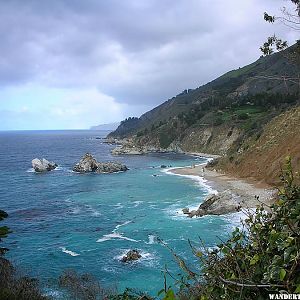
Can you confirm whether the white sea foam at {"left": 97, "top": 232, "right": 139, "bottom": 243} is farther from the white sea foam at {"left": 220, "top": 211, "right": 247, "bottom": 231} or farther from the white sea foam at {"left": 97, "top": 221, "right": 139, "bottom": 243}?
the white sea foam at {"left": 220, "top": 211, "right": 247, "bottom": 231}

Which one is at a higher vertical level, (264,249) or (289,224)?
(289,224)

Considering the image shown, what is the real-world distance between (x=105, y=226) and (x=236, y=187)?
24269 millimetres

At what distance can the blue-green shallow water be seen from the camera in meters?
26.8

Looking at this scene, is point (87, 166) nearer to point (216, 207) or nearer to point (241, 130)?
point (216, 207)

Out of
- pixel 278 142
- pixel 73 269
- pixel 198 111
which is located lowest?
pixel 73 269

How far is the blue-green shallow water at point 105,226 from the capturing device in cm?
2683

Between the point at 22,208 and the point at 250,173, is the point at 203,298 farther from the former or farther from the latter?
the point at 250,173

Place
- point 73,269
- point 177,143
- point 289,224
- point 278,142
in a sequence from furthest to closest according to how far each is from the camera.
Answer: point 177,143, point 278,142, point 73,269, point 289,224

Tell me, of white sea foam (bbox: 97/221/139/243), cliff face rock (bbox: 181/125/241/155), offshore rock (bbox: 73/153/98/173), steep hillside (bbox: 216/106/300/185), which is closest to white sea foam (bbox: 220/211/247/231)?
white sea foam (bbox: 97/221/139/243)

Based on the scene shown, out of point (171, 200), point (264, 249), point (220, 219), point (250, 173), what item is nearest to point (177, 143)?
point (250, 173)

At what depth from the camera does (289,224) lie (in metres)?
4.13

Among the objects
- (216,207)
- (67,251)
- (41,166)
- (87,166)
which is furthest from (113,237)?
(41,166)

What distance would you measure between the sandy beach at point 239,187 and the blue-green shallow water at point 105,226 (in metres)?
3.55

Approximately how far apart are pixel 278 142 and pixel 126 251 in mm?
40710
